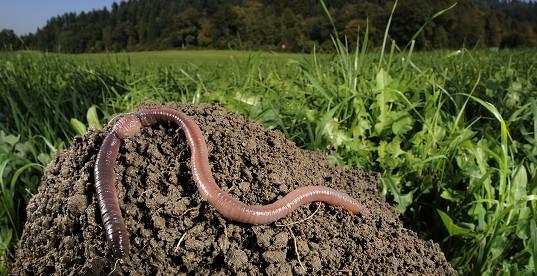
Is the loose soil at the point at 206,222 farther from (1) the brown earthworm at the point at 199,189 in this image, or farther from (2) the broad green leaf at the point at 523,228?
(2) the broad green leaf at the point at 523,228

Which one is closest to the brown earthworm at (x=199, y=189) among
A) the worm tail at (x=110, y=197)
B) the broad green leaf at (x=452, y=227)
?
the worm tail at (x=110, y=197)

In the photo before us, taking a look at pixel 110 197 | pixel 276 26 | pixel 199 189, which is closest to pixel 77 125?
pixel 110 197

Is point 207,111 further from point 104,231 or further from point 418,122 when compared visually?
point 418,122

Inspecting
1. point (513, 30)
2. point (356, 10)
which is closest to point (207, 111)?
point (356, 10)

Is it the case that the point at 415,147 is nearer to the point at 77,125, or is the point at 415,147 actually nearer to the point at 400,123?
the point at 400,123

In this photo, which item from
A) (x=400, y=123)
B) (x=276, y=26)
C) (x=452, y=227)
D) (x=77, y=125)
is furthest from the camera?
(x=276, y=26)
